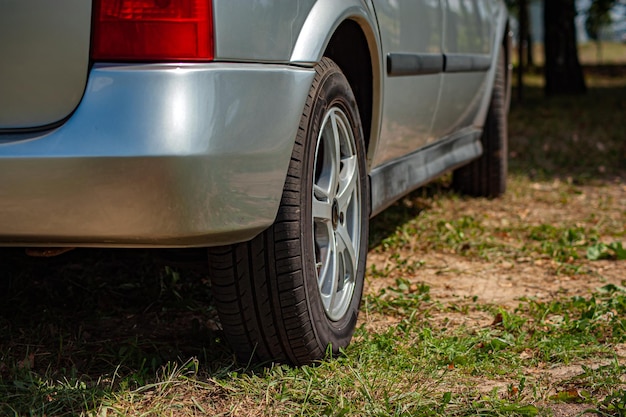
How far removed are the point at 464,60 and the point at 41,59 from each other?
8.73ft

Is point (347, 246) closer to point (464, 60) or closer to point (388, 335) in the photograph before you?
point (388, 335)

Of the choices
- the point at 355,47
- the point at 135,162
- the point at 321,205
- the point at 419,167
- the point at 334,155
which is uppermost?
the point at 355,47

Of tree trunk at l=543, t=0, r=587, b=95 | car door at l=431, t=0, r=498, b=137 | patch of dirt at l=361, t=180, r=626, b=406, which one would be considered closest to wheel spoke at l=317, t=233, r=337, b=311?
patch of dirt at l=361, t=180, r=626, b=406

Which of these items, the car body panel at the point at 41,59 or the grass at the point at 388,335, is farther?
the grass at the point at 388,335

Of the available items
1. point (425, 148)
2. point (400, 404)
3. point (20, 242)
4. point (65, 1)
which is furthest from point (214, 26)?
point (425, 148)

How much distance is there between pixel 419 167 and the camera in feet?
12.6

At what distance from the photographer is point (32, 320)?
2.93 m

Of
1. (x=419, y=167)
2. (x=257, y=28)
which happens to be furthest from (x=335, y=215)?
(x=419, y=167)

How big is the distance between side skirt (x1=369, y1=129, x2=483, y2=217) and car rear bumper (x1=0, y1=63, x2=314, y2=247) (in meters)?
1.10

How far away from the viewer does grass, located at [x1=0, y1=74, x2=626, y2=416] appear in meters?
2.28

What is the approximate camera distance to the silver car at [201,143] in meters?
1.94

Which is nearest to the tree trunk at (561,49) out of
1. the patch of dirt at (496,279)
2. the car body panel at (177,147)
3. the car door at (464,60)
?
the car door at (464,60)

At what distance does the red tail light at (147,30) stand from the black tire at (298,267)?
47 centimetres

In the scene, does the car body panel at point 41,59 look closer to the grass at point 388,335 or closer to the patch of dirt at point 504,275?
the grass at point 388,335
